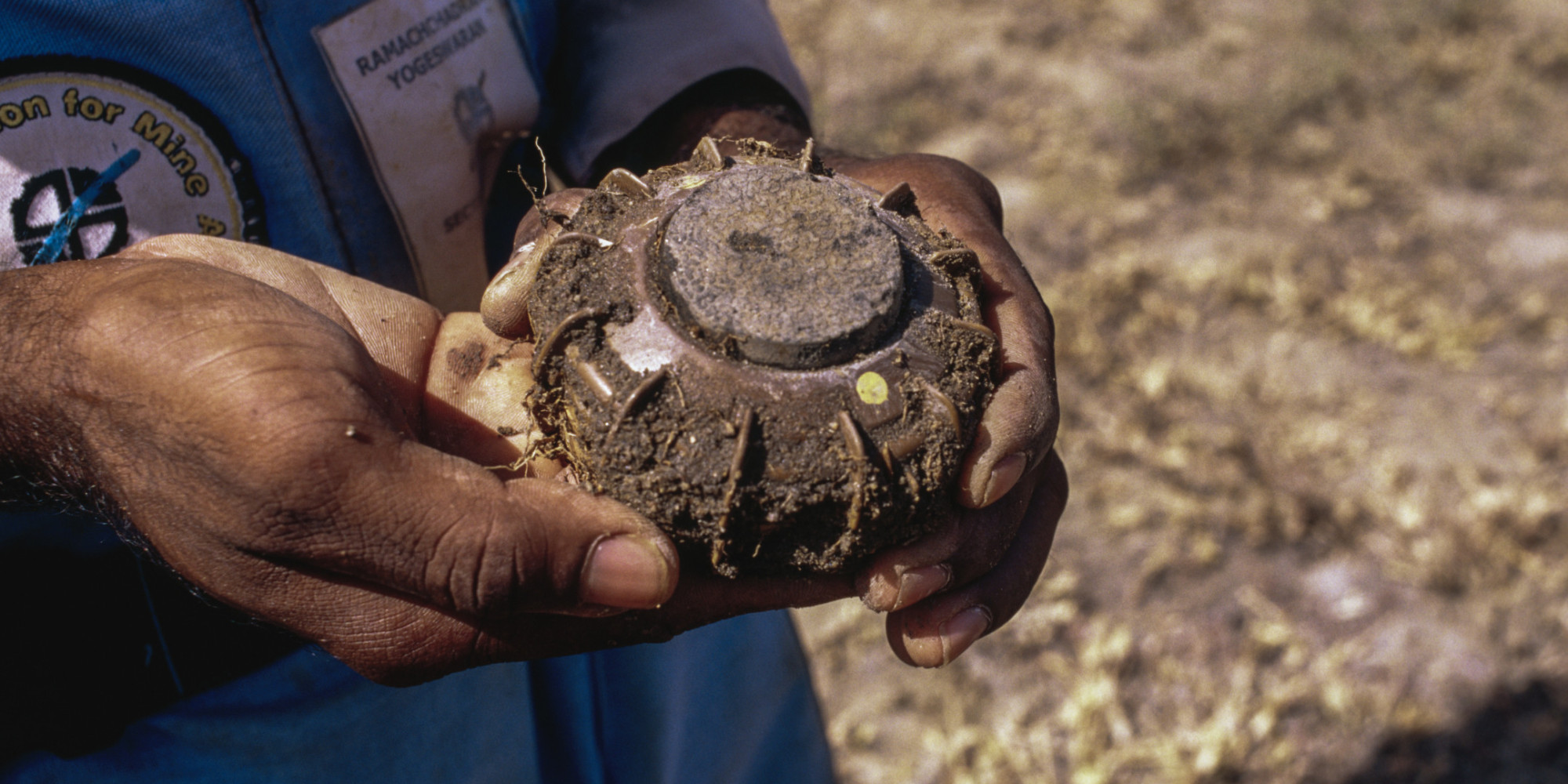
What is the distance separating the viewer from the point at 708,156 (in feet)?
7.09

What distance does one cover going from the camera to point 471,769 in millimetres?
2420

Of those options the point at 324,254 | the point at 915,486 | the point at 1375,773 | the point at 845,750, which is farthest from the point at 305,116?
the point at 1375,773

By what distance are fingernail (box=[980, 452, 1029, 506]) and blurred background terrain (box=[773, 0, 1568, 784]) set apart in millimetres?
2312

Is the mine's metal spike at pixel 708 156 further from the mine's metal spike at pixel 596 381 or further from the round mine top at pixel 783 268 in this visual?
the mine's metal spike at pixel 596 381

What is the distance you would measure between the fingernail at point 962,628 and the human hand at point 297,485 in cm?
60

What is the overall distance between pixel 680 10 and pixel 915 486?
1571 millimetres

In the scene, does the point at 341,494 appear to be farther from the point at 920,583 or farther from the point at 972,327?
the point at 972,327

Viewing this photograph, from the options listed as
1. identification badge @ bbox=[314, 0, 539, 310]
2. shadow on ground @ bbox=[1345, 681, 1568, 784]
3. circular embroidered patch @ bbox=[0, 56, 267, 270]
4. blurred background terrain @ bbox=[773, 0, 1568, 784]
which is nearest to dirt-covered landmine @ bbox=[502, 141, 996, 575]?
identification badge @ bbox=[314, 0, 539, 310]

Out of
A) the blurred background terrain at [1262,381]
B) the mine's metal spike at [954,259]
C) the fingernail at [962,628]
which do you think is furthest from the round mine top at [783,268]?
the blurred background terrain at [1262,381]

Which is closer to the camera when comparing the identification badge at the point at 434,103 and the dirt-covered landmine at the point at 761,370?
the dirt-covered landmine at the point at 761,370

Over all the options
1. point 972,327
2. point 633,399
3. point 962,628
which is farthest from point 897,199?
point 962,628

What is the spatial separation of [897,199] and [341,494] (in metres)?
1.19

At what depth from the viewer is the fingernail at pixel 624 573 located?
1660 mm

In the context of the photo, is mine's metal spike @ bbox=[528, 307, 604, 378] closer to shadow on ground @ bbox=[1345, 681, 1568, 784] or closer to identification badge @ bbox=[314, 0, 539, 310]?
identification badge @ bbox=[314, 0, 539, 310]
